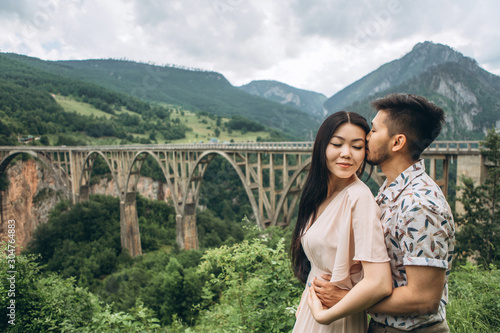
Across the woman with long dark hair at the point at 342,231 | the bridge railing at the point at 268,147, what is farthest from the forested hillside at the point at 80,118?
the woman with long dark hair at the point at 342,231

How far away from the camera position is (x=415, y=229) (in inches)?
66.5

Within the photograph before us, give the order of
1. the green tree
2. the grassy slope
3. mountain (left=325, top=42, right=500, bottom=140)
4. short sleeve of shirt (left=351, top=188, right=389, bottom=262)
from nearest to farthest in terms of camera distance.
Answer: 1. short sleeve of shirt (left=351, top=188, right=389, bottom=262)
2. the green tree
3. mountain (left=325, top=42, right=500, bottom=140)
4. the grassy slope

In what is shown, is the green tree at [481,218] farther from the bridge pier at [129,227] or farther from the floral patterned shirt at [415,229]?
the bridge pier at [129,227]

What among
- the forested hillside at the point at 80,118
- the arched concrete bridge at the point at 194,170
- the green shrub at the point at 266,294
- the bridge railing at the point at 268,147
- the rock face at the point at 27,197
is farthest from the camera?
the forested hillside at the point at 80,118

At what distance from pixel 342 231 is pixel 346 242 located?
0.07 meters

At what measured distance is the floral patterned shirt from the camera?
1.65 m

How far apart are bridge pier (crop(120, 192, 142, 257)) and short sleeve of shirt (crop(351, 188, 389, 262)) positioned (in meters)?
31.6

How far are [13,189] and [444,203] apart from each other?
48.2 m

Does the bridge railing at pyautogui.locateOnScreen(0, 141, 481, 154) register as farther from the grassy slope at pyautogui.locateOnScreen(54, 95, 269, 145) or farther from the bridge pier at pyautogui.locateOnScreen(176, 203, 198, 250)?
the grassy slope at pyautogui.locateOnScreen(54, 95, 269, 145)

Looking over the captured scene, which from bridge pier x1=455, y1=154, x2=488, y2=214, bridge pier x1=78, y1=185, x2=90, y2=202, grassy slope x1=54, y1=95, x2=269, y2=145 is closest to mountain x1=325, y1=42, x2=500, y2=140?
grassy slope x1=54, y1=95, x2=269, y2=145

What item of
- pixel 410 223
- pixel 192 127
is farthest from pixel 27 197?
pixel 192 127

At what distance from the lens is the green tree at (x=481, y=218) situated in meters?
11.8

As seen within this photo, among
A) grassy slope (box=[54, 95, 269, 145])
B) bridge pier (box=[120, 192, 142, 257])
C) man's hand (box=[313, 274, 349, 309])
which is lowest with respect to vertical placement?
bridge pier (box=[120, 192, 142, 257])

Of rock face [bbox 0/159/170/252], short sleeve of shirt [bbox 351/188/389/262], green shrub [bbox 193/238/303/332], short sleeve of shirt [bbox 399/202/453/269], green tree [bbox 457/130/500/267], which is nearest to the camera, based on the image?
short sleeve of shirt [bbox 399/202/453/269]
